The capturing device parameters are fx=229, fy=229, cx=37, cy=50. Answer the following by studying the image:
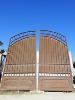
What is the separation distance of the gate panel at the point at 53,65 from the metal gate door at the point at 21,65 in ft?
1.55

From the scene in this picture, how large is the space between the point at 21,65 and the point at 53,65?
1682mm

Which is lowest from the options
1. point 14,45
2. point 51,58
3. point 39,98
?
point 39,98

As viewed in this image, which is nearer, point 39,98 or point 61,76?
point 39,98

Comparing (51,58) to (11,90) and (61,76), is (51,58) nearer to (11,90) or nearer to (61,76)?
(61,76)

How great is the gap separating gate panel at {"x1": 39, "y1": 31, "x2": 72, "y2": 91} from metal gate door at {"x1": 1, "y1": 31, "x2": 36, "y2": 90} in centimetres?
47

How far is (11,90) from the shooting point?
11.2 meters

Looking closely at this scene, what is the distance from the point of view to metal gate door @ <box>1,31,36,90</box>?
1151 cm

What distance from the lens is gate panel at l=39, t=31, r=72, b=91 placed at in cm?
1135

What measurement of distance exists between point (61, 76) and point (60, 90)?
76cm

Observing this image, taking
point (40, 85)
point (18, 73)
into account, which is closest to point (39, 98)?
point (40, 85)

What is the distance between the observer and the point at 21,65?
476 inches

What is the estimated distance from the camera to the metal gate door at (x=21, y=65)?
1151 centimetres

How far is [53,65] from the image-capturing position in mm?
11938

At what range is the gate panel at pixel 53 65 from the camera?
11.4 m
